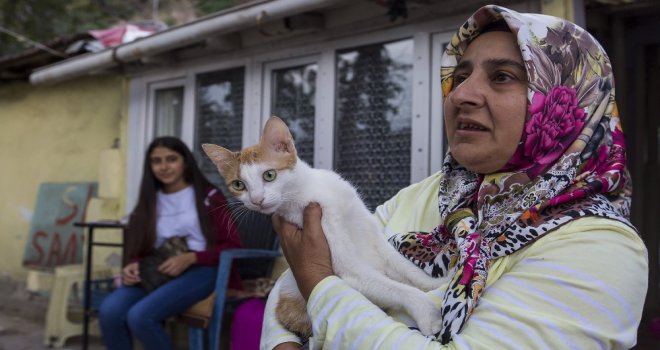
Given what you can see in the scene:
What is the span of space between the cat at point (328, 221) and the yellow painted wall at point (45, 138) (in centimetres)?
461

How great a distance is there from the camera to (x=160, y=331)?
3.87m

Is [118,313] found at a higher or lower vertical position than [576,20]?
lower

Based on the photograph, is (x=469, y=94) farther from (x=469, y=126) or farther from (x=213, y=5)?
(x=213, y=5)

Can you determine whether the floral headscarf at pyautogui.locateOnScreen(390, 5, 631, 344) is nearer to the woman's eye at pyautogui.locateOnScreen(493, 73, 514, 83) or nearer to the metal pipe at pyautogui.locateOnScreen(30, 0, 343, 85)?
the woman's eye at pyautogui.locateOnScreen(493, 73, 514, 83)

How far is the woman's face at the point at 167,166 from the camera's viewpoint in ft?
14.3

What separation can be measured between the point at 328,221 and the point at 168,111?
14.7 feet

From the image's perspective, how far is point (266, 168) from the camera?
1.84 meters

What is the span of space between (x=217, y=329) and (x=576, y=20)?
9.10 feet

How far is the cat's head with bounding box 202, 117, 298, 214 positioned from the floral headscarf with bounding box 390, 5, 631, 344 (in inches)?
20.2

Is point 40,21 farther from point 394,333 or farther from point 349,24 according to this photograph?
point 394,333

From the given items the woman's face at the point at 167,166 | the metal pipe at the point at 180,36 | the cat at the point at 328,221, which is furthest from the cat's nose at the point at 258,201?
the woman's face at the point at 167,166

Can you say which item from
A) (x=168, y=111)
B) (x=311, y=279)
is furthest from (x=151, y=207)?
(x=311, y=279)

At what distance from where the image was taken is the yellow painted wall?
648 cm

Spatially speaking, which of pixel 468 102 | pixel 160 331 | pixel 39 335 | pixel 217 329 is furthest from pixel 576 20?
pixel 39 335
